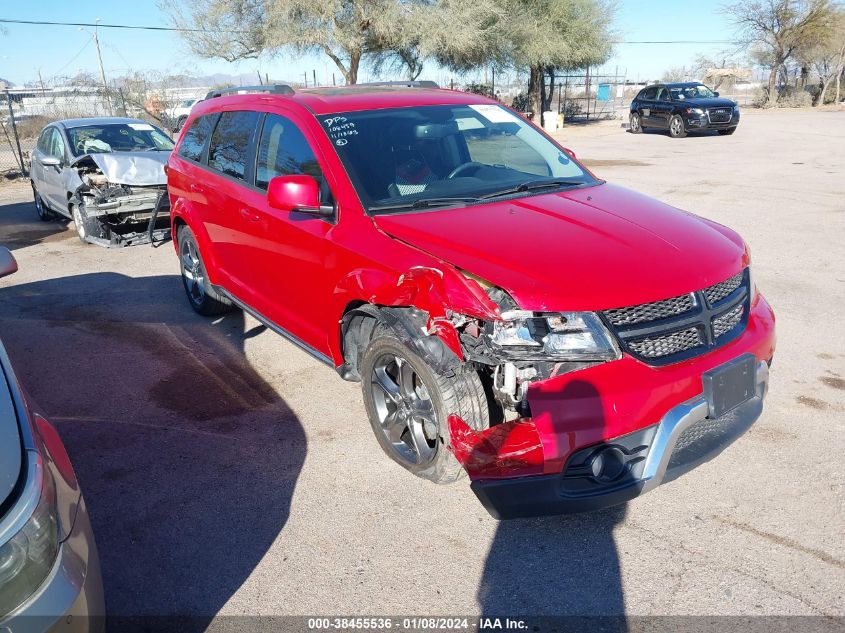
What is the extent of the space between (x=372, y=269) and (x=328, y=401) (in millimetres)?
1412

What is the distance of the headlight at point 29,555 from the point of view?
1851mm

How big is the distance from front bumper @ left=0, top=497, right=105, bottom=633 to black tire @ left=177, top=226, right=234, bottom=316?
375 cm

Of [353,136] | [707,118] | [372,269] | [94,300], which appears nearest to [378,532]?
[372,269]

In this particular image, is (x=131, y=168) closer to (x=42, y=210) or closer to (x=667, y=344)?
(x=42, y=210)

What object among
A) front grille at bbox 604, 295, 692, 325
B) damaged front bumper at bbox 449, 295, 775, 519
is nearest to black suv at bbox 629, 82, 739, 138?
front grille at bbox 604, 295, 692, 325

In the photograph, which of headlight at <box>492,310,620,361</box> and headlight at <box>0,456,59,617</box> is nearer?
headlight at <box>0,456,59,617</box>

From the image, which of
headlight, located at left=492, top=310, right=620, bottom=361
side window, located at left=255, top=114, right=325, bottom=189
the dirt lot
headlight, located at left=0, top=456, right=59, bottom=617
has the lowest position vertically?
the dirt lot

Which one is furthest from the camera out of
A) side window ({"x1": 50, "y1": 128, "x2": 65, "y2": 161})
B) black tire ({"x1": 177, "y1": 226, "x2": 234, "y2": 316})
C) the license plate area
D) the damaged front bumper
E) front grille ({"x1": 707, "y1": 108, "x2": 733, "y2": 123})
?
front grille ({"x1": 707, "y1": 108, "x2": 733, "y2": 123})

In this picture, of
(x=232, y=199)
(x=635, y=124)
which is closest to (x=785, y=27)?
(x=635, y=124)

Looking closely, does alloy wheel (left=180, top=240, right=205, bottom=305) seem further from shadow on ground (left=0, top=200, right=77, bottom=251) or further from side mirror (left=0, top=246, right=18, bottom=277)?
shadow on ground (left=0, top=200, right=77, bottom=251)

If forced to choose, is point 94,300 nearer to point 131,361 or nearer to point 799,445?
point 131,361

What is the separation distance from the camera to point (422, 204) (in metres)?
3.69

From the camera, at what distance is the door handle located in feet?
14.7

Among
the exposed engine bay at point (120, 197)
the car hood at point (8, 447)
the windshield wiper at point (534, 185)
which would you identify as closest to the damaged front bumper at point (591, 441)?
the windshield wiper at point (534, 185)
